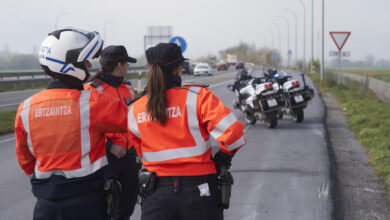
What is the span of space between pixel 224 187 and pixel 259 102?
32.1ft

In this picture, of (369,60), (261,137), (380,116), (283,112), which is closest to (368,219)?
(261,137)

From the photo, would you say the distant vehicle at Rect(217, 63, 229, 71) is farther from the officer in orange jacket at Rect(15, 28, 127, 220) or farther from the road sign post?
the officer in orange jacket at Rect(15, 28, 127, 220)

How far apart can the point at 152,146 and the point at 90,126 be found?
1.27 feet

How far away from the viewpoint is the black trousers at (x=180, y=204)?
298cm

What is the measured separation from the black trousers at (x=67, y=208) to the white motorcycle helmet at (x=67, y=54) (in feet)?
Result: 2.23

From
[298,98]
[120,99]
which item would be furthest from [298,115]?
[120,99]

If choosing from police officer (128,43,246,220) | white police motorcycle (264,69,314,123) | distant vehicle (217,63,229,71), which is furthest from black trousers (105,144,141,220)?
distant vehicle (217,63,229,71)

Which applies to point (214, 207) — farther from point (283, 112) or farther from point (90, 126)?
point (283, 112)

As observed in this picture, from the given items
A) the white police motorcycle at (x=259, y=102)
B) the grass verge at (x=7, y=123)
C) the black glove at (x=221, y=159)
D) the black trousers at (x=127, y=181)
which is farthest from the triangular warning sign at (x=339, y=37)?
the black glove at (x=221, y=159)

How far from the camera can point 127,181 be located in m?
4.21

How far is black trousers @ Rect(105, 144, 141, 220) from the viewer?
13.4 ft

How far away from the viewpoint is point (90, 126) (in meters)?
2.99

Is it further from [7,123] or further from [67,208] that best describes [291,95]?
[67,208]

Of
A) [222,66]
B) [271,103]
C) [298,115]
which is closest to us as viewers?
[271,103]
